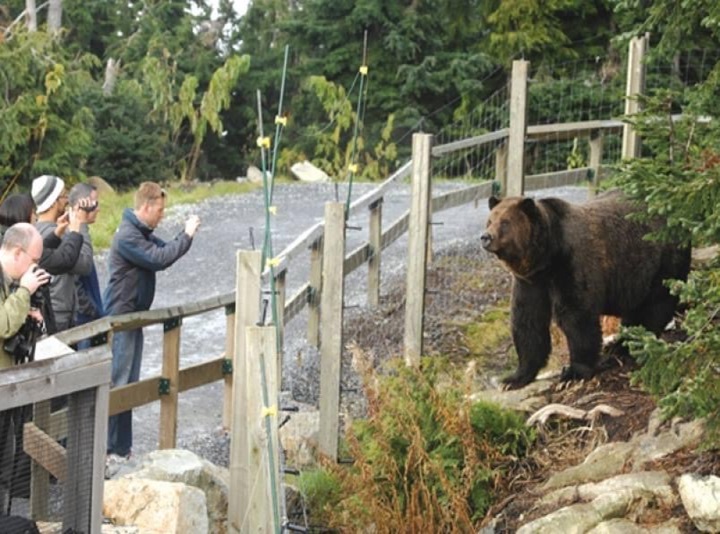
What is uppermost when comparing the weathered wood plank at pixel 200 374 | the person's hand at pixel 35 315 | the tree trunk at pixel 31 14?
the tree trunk at pixel 31 14

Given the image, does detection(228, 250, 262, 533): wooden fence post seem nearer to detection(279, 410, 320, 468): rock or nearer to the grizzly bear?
detection(279, 410, 320, 468): rock

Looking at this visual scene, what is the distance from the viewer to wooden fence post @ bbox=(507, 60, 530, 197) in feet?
33.4

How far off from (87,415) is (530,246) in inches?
165

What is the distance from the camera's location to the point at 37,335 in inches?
218

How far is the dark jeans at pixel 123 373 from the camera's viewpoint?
25.7 ft

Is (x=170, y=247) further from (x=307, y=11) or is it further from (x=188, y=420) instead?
(x=307, y=11)

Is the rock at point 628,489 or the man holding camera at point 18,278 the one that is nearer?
the man holding camera at point 18,278

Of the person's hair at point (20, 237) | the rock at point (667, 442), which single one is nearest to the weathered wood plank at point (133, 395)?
the person's hair at point (20, 237)

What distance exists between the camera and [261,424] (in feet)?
20.4

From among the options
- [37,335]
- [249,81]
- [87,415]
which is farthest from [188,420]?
[249,81]

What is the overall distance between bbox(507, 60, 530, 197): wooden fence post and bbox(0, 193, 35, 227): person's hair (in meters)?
4.35

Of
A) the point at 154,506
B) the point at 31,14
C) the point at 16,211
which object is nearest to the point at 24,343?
the point at 154,506

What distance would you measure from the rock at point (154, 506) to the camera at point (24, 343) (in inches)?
A: 41.2

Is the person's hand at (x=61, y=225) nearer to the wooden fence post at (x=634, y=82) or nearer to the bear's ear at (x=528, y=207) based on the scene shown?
the bear's ear at (x=528, y=207)
